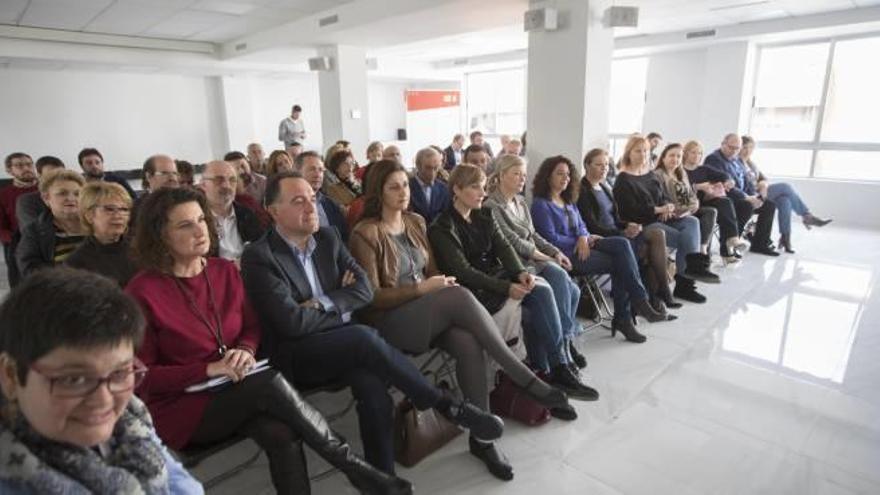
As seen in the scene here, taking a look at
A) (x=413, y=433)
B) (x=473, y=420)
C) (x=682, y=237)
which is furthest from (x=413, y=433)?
(x=682, y=237)

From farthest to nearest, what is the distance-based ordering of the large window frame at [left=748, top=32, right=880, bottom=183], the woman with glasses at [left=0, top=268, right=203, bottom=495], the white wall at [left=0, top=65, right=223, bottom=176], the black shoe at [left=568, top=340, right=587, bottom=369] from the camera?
the white wall at [left=0, top=65, right=223, bottom=176], the large window frame at [left=748, top=32, right=880, bottom=183], the black shoe at [left=568, top=340, right=587, bottom=369], the woman with glasses at [left=0, top=268, right=203, bottom=495]

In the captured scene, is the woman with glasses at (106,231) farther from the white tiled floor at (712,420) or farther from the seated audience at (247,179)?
the seated audience at (247,179)

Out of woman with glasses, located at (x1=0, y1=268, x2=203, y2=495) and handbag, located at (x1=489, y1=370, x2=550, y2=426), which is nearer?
woman with glasses, located at (x1=0, y1=268, x2=203, y2=495)

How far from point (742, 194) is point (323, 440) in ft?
17.5

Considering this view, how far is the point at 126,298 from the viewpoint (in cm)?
90

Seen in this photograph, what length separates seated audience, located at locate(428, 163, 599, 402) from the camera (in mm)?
2570

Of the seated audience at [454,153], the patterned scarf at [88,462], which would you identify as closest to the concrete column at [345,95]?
the seated audience at [454,153]

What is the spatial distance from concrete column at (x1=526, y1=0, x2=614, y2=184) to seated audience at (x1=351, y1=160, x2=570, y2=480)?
8.80ft

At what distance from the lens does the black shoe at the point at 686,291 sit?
4043 millimetres

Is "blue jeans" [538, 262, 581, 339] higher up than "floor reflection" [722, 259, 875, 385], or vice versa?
"blue jeans" [538, 262, 581, 339]

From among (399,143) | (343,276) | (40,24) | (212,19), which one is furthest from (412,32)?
(399,143)

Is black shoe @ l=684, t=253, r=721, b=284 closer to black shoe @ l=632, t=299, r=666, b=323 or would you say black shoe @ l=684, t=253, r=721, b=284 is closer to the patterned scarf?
black shoe @ l=632, t=299, r=666, b=323

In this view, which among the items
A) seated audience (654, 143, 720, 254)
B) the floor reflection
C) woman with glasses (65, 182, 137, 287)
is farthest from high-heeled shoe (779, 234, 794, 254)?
woman with glasses (65, 182, 137, 287)

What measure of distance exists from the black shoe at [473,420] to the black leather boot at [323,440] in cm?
35
